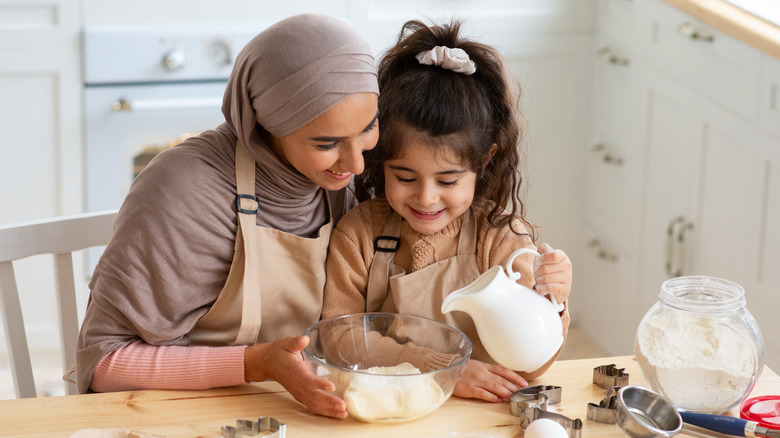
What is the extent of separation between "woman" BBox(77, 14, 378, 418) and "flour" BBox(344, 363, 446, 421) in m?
0.03

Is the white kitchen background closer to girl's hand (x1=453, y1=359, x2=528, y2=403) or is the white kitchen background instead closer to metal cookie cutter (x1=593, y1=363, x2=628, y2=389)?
metal cookie cutter (x1=593, y1=363, x2=628, y2=389)

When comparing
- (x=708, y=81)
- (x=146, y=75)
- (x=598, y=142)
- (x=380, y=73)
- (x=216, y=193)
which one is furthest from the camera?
(x=598, y=142)

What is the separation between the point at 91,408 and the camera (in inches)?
46.6

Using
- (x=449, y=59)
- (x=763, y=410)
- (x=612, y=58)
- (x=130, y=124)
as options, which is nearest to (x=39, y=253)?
(x=449, y=59)

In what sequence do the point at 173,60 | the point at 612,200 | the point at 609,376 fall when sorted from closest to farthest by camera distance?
the point at 609,376
the point at 173,60
the point at 612,200

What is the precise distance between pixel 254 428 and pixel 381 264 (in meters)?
0.38

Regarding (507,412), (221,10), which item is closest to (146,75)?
(221,10)

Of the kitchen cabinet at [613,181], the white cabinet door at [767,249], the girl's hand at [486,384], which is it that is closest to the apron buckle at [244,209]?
the girl's hand at [486,384]

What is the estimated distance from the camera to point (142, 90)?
265cm

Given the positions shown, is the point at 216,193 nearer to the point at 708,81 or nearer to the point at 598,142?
the point at 708,81

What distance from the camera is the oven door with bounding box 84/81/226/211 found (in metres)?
2.64

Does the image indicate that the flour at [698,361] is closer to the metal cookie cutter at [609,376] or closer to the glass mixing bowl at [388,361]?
the metal cookie cutter at [609,376]

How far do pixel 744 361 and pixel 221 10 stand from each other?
1.95m

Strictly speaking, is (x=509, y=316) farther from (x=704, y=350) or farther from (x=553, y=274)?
(x=704, y=350)
